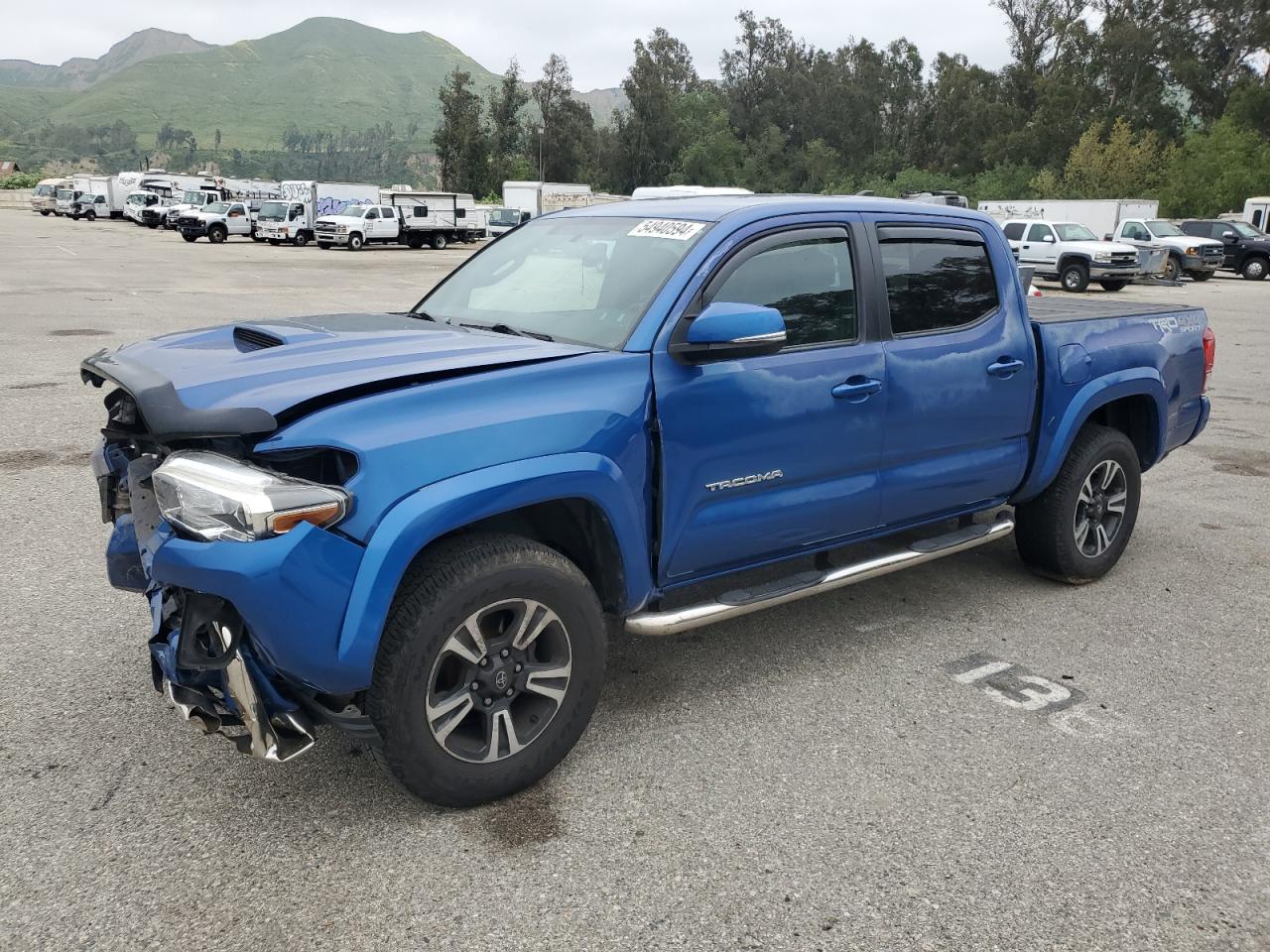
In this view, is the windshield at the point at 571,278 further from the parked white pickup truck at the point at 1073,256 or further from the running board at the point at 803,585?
the parked white pickup truck at the point at 1073,256

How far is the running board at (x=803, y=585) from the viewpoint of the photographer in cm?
341

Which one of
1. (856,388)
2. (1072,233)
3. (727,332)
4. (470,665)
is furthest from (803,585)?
(1072,233)

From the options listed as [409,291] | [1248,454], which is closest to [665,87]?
[409,291]

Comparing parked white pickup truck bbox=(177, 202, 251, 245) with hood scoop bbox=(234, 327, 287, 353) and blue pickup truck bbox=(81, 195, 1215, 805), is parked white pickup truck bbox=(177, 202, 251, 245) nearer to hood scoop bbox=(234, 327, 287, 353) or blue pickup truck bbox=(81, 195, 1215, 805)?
blue pickup truck bbox=(81, 195, 1215, 805)

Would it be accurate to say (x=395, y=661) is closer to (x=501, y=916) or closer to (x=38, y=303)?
(x=501, y=916)

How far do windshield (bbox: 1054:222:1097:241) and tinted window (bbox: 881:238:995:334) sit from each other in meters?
Result: 24.4

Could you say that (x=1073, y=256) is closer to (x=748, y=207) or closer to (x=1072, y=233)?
(x=1072, y=233)

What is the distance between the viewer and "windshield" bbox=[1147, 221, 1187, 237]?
101 ft

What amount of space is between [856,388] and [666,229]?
939 millimetres

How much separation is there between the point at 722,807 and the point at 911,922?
0.68 m

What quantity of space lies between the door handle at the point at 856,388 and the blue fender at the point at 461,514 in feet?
3.32

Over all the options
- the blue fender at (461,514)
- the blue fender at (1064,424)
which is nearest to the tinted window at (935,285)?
the blue fender at (1064,424)

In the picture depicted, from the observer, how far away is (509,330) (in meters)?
3.77

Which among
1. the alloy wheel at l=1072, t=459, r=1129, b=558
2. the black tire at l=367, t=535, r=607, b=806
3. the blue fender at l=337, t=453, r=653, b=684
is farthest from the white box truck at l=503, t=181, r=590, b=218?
the black tire at l=367, t=535, r=607, b=806
